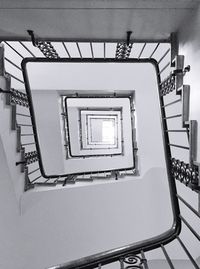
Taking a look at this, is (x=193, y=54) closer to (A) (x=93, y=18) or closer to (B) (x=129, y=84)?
(A) (x=93, y=18)

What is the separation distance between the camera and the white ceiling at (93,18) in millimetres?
1663

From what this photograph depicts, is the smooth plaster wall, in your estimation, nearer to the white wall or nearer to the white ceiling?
the white ceiling

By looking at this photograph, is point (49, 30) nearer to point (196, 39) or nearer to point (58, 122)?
point (196, 39)

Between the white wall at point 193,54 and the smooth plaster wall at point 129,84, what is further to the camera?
the smooth plaster wall at point 129,84

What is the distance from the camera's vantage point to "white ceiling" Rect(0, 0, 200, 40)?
1663 millimetres

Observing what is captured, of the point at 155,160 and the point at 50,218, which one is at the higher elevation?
the point at 155,160

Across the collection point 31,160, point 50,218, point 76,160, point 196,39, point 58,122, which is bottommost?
point 50,218

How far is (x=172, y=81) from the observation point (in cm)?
217

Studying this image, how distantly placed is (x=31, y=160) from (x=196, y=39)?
278 cm

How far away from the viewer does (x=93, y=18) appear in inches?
73.4

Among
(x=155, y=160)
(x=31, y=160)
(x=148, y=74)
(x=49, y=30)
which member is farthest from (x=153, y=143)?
(x=49, y=30)

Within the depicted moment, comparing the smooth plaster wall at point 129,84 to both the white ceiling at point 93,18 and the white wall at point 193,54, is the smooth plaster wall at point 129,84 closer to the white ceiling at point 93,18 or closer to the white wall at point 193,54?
the white ceiling at point 93,18

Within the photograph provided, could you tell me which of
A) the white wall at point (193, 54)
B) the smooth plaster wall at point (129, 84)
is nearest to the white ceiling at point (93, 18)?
the white wall at point (193, 54)

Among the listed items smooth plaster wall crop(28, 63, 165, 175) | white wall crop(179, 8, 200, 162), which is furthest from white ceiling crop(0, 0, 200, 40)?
smooth plaster wall crop(28, 63, 165, 175)
